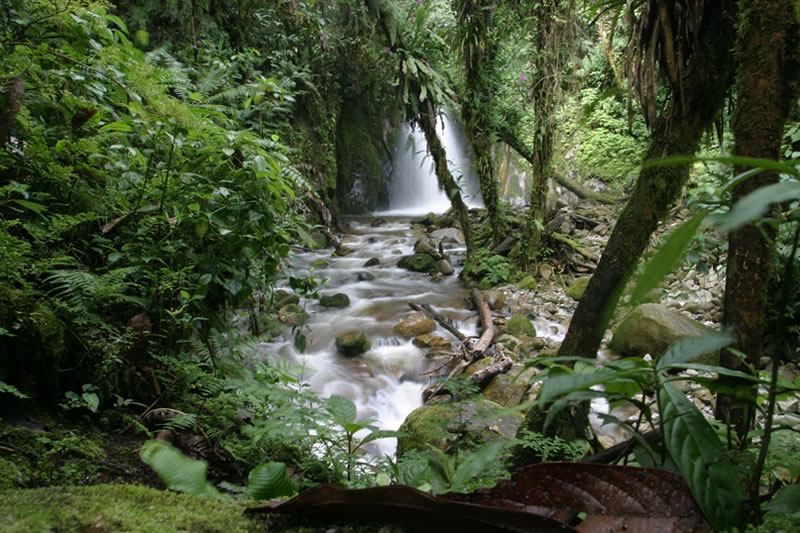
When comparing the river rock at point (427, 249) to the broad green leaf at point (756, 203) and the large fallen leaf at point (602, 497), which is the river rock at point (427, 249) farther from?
the broad green leaf at point (756, 203)

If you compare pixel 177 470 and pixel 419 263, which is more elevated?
pixel 177 470

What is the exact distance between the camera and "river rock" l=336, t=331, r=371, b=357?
541cm

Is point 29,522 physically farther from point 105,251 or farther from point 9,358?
point 105,251

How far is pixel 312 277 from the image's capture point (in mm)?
2643

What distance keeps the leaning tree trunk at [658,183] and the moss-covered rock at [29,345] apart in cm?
213

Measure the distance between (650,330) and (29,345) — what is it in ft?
17.7

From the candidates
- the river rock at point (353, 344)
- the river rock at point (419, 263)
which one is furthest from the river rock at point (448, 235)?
the river rock at point (353, 344)

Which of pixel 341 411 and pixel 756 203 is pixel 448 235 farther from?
pixel 756 203

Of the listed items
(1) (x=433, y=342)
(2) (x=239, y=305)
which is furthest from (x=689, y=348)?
(1) (x=433, y=342)

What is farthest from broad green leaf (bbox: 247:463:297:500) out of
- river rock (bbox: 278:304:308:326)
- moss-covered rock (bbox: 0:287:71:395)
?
river rock (bbox: 278:304:308:326)

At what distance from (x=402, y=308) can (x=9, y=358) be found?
5537 mm

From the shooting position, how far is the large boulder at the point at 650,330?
480 cm

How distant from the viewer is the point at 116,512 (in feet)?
2.60

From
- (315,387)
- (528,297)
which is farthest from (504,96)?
(315,387)
